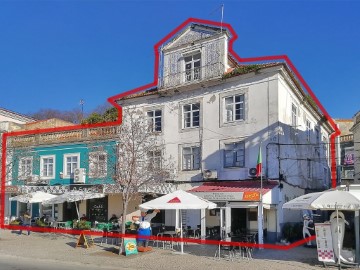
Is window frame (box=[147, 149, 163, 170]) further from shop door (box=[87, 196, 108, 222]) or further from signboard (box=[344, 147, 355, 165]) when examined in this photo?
signboard (box=[344, 147, 355, 165])

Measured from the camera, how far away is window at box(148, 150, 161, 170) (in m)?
21.6

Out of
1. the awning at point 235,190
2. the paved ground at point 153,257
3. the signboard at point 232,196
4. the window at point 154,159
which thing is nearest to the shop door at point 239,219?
the awning at point 235,190

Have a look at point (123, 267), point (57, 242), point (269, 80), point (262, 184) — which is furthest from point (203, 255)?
point (269, 80)

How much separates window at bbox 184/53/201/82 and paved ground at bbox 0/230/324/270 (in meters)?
10.2

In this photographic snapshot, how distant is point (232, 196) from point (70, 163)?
44.5ft

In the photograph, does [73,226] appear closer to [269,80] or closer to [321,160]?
[269,80]

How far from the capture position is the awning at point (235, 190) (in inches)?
781

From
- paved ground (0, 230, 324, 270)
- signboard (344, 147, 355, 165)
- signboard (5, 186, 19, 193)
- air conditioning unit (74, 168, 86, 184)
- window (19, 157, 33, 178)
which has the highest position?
signboard (344, 147, 355, 165)

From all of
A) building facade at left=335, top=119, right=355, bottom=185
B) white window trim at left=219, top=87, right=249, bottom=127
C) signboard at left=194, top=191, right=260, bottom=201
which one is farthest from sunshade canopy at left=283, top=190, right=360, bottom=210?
building facade at left=335, top=119, right=355, bottom=185

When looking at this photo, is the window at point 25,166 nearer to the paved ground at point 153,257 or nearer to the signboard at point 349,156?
the paved ground at point 153,257

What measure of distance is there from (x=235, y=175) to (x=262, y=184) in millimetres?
1926

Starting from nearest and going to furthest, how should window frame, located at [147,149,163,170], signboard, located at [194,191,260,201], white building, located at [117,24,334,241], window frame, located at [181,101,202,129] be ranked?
1. signboard, located at [194,191,260,201]
2. white building, located at [117,24,334,241]
3. window frame, located at [147,149,163,170]
4. window frame, located at [181,101,202,129]

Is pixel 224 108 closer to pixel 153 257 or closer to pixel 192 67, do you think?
pixel 192 67

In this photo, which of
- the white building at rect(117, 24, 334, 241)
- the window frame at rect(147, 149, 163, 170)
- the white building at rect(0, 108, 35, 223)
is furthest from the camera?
the white building at rect(0, 108, 35, 223)
